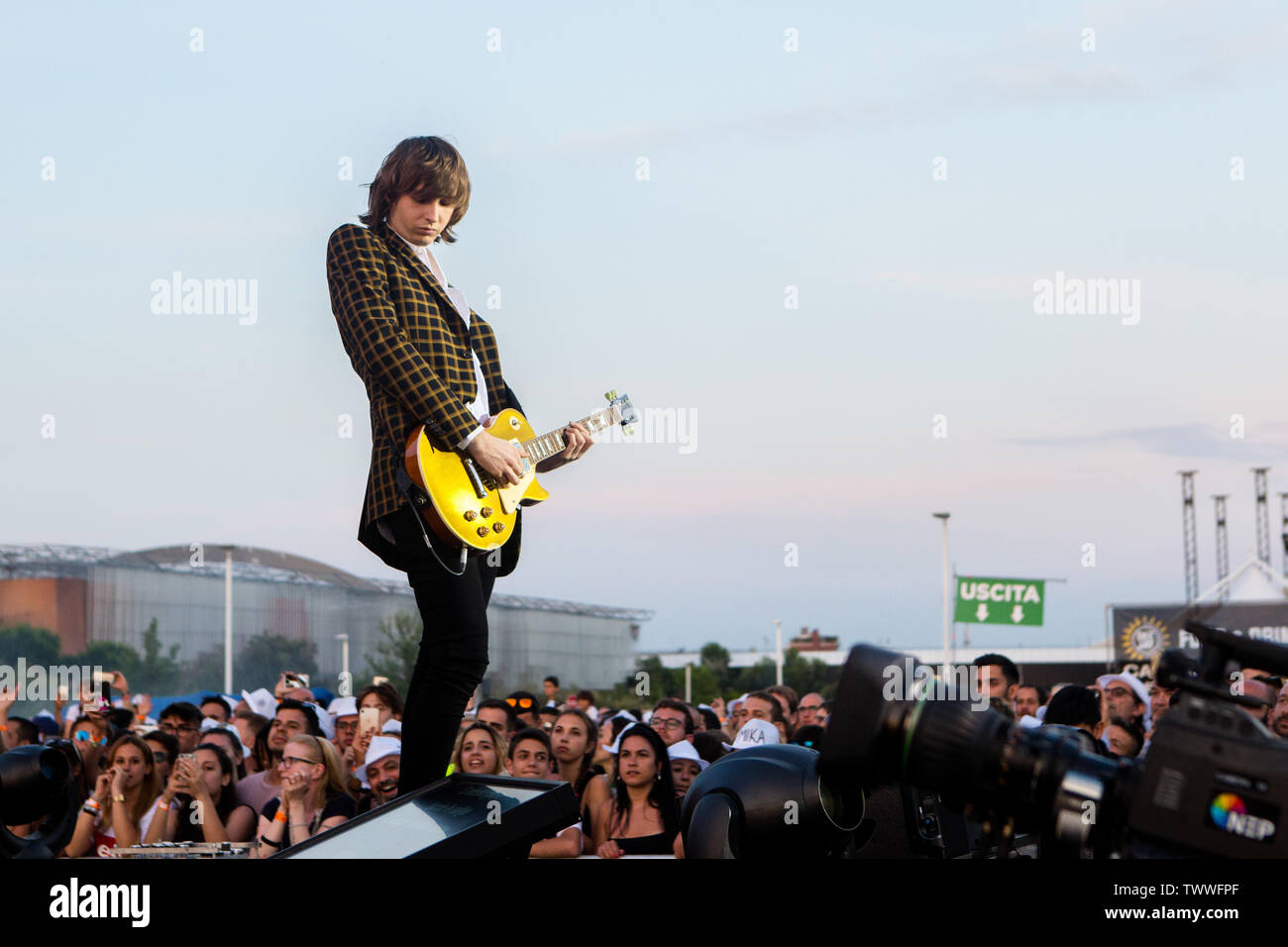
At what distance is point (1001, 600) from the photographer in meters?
35.8

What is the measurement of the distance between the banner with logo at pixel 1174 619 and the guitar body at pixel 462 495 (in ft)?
141

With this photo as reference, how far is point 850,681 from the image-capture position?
2.17 metres

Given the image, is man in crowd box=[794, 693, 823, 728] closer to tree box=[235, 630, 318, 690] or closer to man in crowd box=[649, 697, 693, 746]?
man in crowd box=[649, 697, 693, 746]

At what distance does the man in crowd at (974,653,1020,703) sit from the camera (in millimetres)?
8773

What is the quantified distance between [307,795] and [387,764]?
80 centimetres

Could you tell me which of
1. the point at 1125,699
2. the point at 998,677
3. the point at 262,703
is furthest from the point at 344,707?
the point at 1125,699

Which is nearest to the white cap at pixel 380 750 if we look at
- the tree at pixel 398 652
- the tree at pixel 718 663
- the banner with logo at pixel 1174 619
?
the banner with logo at pixel 1174 619

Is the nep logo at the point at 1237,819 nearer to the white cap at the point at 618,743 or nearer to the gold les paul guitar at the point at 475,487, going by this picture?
the gold les paul guitar at the point at 475,487

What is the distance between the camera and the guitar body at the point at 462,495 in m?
3.48

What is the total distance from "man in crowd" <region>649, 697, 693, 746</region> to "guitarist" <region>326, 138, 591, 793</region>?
5487 millimetres

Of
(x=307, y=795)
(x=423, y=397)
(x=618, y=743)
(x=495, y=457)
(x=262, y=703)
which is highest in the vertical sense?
(x=423, y=397)

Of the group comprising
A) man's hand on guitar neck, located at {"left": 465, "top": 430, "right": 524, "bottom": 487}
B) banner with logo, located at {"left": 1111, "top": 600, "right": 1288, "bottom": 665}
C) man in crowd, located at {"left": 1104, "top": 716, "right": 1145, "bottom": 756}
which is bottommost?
banner with logo, located at {"left": 1111, "top": 600, "right": 1288, "bottom": 665}

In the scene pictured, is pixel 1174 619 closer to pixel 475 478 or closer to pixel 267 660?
pixel 267 660

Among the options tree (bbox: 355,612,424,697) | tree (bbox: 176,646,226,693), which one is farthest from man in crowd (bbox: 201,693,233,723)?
tree (bbox: 176,646,226,693)
